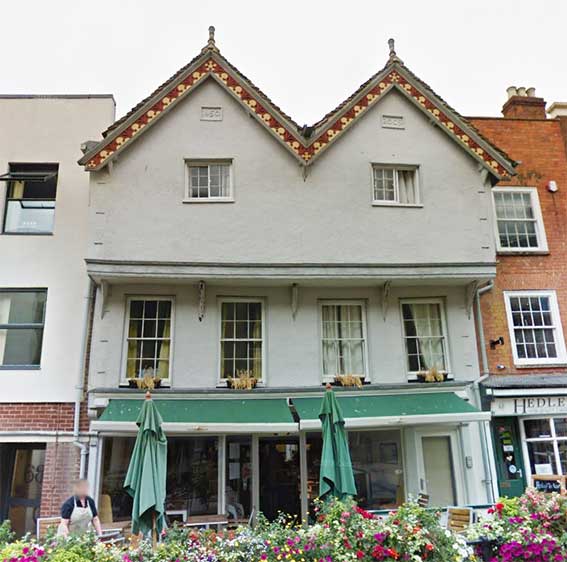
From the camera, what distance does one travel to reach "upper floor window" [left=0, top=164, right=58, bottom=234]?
43.5ft

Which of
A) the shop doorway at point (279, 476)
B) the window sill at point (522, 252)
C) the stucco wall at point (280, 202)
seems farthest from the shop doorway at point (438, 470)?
the window sill at point (522, 252)

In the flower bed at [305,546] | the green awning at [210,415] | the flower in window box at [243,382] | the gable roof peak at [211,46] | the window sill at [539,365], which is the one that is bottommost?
the flower bed at [305,546]

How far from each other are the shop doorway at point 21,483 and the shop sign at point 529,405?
36.3 ft

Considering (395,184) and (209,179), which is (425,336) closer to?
(395,184)

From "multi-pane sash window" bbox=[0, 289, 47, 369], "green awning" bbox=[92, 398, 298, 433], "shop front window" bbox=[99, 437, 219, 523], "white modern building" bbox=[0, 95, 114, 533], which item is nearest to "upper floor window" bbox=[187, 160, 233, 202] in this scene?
"white modern building" bbox=[0, 95, 114, 533]

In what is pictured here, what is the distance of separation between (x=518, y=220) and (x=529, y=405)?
17.2ft

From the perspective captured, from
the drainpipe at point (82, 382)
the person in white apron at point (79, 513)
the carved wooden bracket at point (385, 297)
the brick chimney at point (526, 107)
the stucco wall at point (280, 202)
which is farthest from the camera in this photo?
the brick chimney at point (526, 107)

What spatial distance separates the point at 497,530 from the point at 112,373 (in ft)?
27.6

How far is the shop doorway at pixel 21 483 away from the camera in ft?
39.2

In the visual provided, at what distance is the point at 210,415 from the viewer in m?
10.8

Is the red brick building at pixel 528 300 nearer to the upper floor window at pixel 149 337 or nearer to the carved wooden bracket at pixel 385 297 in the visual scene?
the carved wooden bracket at pixel 385 297

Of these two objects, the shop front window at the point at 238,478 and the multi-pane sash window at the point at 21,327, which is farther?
the multi-pane sash window at the point at 21,327

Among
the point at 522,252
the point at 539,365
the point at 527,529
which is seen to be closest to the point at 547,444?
the point at 539,365

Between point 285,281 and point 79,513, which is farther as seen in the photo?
point 285,281
